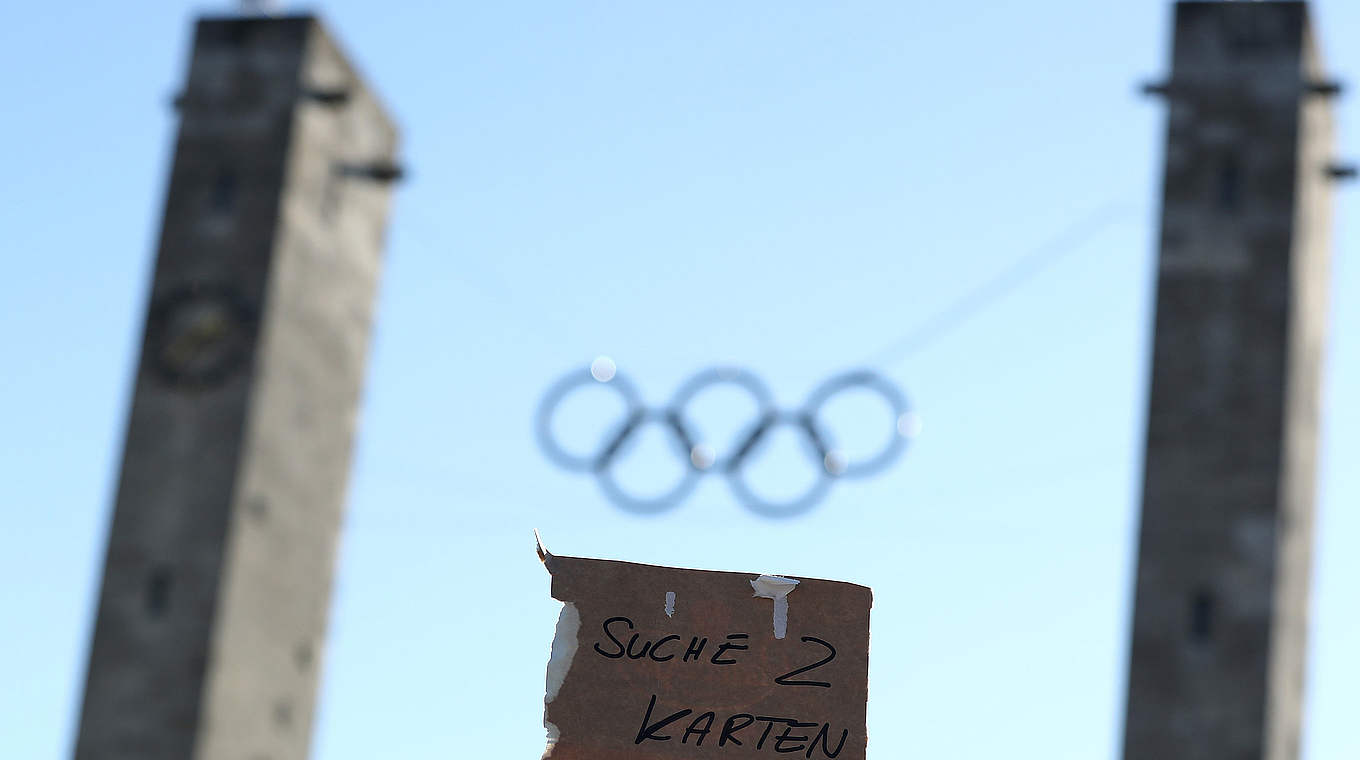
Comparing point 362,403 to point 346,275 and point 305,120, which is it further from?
point 305,120

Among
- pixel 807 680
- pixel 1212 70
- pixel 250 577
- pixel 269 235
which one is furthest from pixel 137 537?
pixel 807 680

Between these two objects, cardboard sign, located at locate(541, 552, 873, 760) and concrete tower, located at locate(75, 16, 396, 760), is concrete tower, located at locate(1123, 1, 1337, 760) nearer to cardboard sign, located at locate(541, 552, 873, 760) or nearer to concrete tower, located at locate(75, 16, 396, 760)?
concrete tower, located at locate(75, 16, 396, 760)

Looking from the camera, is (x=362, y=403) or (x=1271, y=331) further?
(x=362, y=403)

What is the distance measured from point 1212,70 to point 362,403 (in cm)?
1697

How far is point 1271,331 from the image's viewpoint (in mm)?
37219

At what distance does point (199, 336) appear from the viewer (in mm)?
40375

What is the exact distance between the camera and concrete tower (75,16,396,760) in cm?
3850

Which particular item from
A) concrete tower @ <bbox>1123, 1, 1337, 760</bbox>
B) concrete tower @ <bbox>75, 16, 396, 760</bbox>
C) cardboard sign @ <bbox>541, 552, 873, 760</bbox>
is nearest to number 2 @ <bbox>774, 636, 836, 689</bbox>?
cardboard sign @ <bbox>541, 552, 873, 760</bbox>

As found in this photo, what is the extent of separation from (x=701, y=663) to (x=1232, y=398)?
101ft

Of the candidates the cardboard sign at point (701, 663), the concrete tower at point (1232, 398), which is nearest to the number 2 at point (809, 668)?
the cardboard sign at point (701, 663)

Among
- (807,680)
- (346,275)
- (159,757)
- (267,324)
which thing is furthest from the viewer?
(346,275)

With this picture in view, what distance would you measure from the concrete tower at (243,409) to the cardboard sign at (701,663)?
31318 mm

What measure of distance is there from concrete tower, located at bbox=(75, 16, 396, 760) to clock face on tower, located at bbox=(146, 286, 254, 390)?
0.04 meters

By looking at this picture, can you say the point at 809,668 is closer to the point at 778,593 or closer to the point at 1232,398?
the point at 778,593
